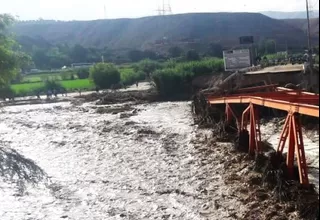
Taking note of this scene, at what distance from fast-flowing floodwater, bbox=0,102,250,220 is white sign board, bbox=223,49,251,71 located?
50.4 ft

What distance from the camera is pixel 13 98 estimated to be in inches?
3059

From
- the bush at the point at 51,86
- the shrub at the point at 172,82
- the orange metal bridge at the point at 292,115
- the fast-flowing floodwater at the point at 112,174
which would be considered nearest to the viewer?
the orange metal bridge at the point at 292,115

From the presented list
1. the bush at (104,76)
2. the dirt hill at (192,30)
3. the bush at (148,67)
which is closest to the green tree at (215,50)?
the dirt hill at (192,30)

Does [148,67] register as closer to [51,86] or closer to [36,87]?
[51,86]

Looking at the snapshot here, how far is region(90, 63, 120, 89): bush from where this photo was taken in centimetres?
8062

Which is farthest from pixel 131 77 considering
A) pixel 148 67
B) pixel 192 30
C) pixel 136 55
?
pixel 192 30

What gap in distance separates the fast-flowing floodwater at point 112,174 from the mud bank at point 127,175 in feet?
0.10

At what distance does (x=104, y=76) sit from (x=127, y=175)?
6112cm

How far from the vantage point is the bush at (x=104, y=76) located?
80.6 meters

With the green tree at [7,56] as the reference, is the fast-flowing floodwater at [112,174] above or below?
below

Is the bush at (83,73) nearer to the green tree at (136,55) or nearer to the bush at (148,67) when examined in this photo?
the bush at (148,67)

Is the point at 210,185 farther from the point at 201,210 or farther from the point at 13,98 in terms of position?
the point at 13,98

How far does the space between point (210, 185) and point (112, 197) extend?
3.36m

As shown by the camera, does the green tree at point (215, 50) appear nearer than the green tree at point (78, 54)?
Yes
